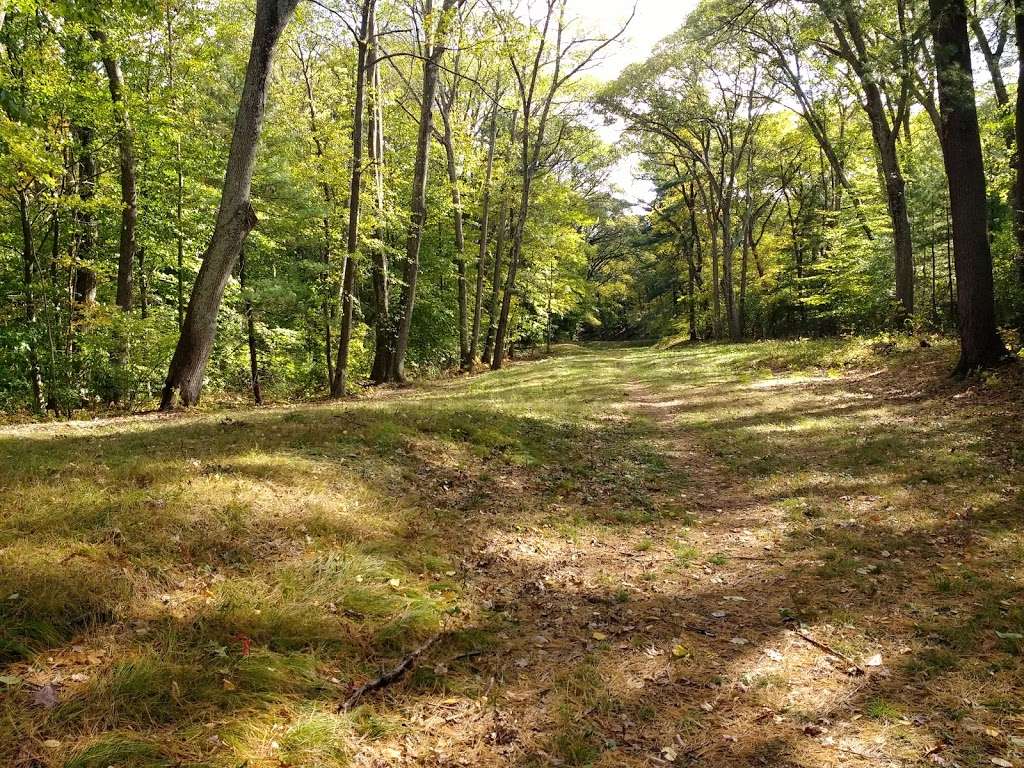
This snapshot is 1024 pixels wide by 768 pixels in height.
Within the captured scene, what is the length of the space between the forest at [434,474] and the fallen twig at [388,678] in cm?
3

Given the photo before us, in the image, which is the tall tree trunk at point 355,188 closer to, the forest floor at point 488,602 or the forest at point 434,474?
the forest at point 434,474

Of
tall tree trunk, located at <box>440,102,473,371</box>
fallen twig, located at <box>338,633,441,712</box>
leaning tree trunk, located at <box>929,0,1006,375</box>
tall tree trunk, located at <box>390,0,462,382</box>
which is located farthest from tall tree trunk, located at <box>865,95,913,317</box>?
fallen twig, located at <box>338,633,441,712</box>

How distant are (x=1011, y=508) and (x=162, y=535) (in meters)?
7.54

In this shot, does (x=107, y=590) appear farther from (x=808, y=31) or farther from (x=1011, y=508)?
(x=808, y=31)

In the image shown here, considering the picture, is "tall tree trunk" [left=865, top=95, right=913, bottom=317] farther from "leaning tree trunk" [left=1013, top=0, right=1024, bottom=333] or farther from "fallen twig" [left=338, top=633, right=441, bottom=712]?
"fallen twig" [left=338, top=633, right=441, bottom=712]

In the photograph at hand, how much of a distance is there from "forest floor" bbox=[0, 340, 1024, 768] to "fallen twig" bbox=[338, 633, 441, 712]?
5 cm

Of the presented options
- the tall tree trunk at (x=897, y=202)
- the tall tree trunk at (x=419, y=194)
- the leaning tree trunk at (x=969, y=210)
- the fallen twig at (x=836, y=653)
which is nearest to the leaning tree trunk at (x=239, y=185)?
the tall tree trunk at (x=419, y=194)

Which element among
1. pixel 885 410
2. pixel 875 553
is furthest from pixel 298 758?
pixel 885 410

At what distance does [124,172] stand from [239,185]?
8005mm

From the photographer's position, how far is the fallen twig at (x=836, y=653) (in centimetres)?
343

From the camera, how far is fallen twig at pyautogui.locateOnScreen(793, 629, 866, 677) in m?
→ 3.43

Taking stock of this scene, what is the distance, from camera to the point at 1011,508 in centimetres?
559

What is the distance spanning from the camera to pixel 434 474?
675 centimetres

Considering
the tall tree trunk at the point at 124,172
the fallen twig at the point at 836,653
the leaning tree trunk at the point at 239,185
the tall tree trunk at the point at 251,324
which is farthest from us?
the tall tree trunk at the point at 251,324
